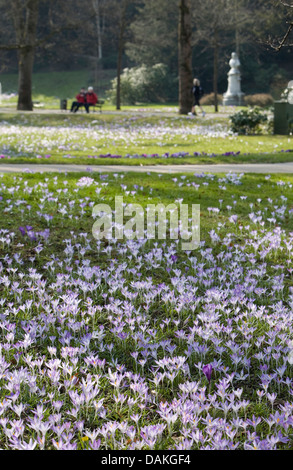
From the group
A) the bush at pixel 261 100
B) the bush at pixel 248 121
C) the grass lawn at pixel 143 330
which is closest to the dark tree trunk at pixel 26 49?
the bush at pixel 248 121

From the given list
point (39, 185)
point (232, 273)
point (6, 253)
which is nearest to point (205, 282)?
point (232, 273)

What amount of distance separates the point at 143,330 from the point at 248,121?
1750cm

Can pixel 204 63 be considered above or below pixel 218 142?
above

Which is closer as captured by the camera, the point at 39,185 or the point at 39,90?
the point at 39,185

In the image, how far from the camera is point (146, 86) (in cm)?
4572

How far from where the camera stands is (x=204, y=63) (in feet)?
172

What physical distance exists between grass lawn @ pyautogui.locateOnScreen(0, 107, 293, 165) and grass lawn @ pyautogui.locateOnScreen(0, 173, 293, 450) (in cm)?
457

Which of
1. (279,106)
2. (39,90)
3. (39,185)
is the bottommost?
(39,185)

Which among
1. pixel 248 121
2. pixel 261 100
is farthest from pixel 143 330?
pixel 261 100

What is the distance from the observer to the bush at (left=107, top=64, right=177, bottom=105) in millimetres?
44094

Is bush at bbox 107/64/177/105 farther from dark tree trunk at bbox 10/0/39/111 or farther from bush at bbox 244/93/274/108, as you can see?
dark tree trunk at bbox 10/0/39/111

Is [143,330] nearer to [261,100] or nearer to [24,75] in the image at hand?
[24,75]

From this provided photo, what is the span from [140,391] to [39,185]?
6055 mm
